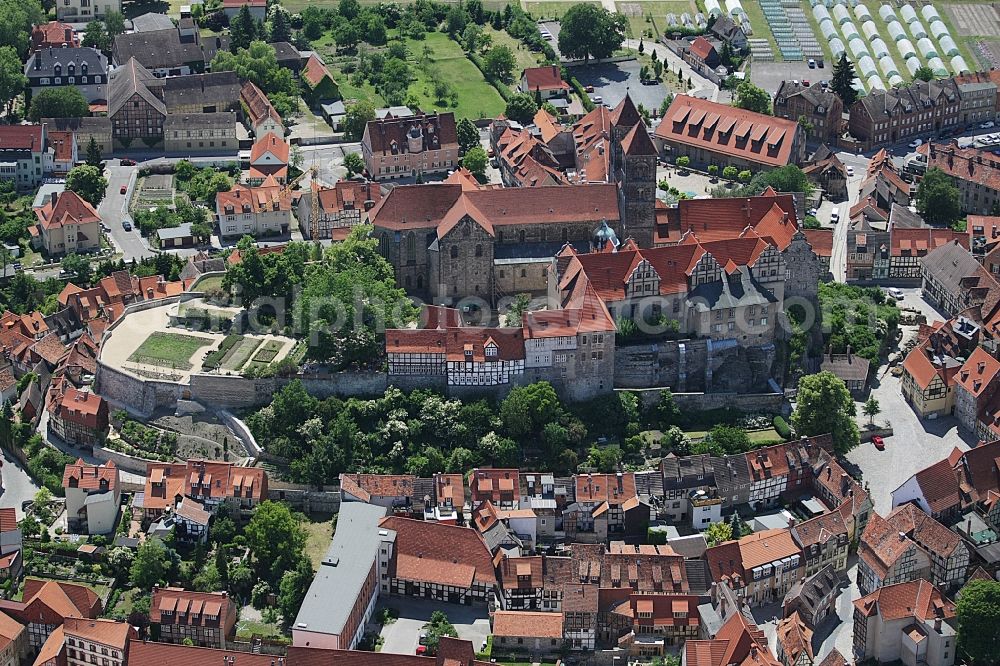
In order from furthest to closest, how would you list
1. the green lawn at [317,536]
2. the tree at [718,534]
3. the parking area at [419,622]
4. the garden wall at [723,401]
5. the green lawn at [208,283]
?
the green lawn at [208,283] → the garden wall at [723,401] → the tree at [718,534] → the green lawn at [317,536] → the parking area at [419,622]

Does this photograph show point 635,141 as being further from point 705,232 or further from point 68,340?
point 68,340

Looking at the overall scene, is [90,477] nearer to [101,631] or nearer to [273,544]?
[273,544]

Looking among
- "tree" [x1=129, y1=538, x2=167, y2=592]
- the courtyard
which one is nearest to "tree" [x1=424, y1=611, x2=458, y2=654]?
"tree" [x1=129, y1=538, x2=167, y2=592]

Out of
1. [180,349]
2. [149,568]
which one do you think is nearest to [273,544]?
[149,568]

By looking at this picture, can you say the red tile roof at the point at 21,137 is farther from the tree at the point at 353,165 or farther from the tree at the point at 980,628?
the tree at the point at 980,628

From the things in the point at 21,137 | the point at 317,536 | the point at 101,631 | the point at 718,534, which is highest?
the point at 21,137

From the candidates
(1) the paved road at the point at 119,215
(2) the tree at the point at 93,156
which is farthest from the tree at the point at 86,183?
(2) the tree at the point at 93,156

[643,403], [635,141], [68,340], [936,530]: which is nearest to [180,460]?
[68,340]
